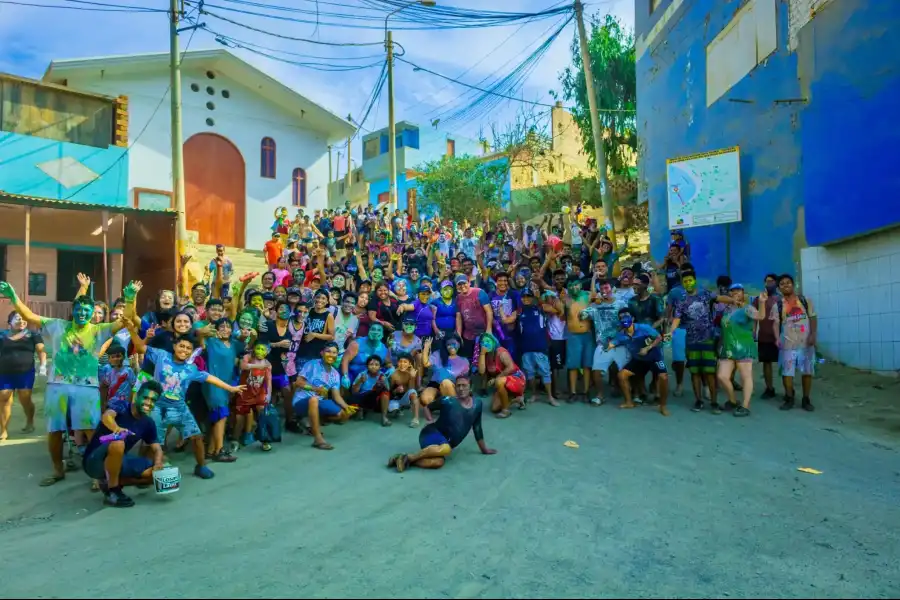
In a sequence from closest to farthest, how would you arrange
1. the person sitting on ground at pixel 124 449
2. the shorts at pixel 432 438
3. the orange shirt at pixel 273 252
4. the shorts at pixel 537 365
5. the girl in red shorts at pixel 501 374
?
the person sitting on ground at pixel 124 449, the shorts at pixel 432 438, the girl in red shorts at pixel 501 374, the shorts at pixel 537 365, the orange shirt at pixel 273 252

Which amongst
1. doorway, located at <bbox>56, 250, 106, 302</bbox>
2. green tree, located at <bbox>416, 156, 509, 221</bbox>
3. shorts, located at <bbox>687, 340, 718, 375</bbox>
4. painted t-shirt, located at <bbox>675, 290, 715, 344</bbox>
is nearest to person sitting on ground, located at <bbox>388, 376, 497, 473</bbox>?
shorts, located at <bbox>687, 340, 718, 375</bbox>

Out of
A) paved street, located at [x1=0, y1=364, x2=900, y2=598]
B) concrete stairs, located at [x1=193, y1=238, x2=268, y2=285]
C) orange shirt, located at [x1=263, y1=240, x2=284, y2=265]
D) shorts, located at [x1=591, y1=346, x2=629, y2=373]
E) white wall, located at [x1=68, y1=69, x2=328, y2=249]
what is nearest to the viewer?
paved street, located at [x1=0, y1=364, x2=900, y2=598]

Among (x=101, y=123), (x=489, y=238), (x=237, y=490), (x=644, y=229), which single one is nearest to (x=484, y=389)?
(x=237, y=490)

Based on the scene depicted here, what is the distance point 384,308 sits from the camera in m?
9.25

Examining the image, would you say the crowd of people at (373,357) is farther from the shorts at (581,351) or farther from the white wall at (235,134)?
the white wall at (235,134)

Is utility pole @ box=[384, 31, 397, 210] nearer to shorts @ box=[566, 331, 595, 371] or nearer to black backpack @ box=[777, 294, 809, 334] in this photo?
shorts @ box=[566, 331, 595, 371]

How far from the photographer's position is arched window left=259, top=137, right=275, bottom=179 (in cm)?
2180

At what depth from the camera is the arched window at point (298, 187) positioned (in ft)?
73.6

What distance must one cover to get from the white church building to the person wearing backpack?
17.2m

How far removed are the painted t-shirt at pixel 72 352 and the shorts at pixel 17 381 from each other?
2.04 metres

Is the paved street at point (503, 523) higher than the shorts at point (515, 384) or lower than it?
lower

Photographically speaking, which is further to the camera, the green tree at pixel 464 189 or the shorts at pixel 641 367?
the green tree at pixel 464 189

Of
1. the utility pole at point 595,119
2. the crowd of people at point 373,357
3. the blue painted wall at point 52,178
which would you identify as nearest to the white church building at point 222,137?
the blue painted wall at point 52,178

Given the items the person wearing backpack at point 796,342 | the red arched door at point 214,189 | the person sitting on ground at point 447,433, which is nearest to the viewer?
the person sitting on ground at point 447,433
